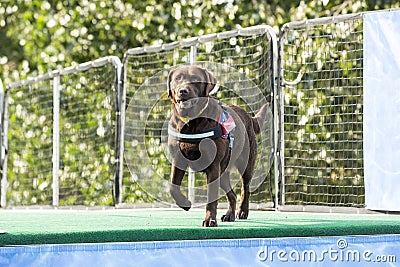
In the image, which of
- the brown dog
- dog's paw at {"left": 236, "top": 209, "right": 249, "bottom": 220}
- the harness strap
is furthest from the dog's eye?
dog's paw at {"left": 236, "top": 209, "right": 249, "bottom": 220}

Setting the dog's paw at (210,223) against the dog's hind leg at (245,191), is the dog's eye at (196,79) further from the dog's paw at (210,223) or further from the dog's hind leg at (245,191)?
the dog's hind leg at (245,191)

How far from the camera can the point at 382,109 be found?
18.9 ft

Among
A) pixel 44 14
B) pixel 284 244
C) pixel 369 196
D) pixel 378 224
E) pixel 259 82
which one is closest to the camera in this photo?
pixel 284 244

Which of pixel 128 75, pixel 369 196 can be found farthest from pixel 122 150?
pixel 369 196

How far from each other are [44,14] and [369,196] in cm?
652

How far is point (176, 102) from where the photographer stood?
4.54 metres

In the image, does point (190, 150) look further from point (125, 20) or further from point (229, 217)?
point (125, 20)

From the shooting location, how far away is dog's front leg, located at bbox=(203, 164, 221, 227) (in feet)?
14.6

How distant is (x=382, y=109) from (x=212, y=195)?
175 cm

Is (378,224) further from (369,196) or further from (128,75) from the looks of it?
(128,75)

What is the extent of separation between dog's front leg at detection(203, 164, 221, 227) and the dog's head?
0.37 m

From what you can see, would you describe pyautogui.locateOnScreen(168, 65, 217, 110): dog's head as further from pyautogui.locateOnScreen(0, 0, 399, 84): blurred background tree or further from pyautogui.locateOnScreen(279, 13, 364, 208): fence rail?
pyautogui.locateOnScreen(0, 0, 399, 84): blurred background tree

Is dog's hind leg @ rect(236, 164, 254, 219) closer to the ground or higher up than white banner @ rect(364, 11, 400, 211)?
closer to the ground

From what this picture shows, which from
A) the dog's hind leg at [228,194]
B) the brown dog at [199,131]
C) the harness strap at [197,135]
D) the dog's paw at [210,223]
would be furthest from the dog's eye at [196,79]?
the dog's paw at [210,223]
